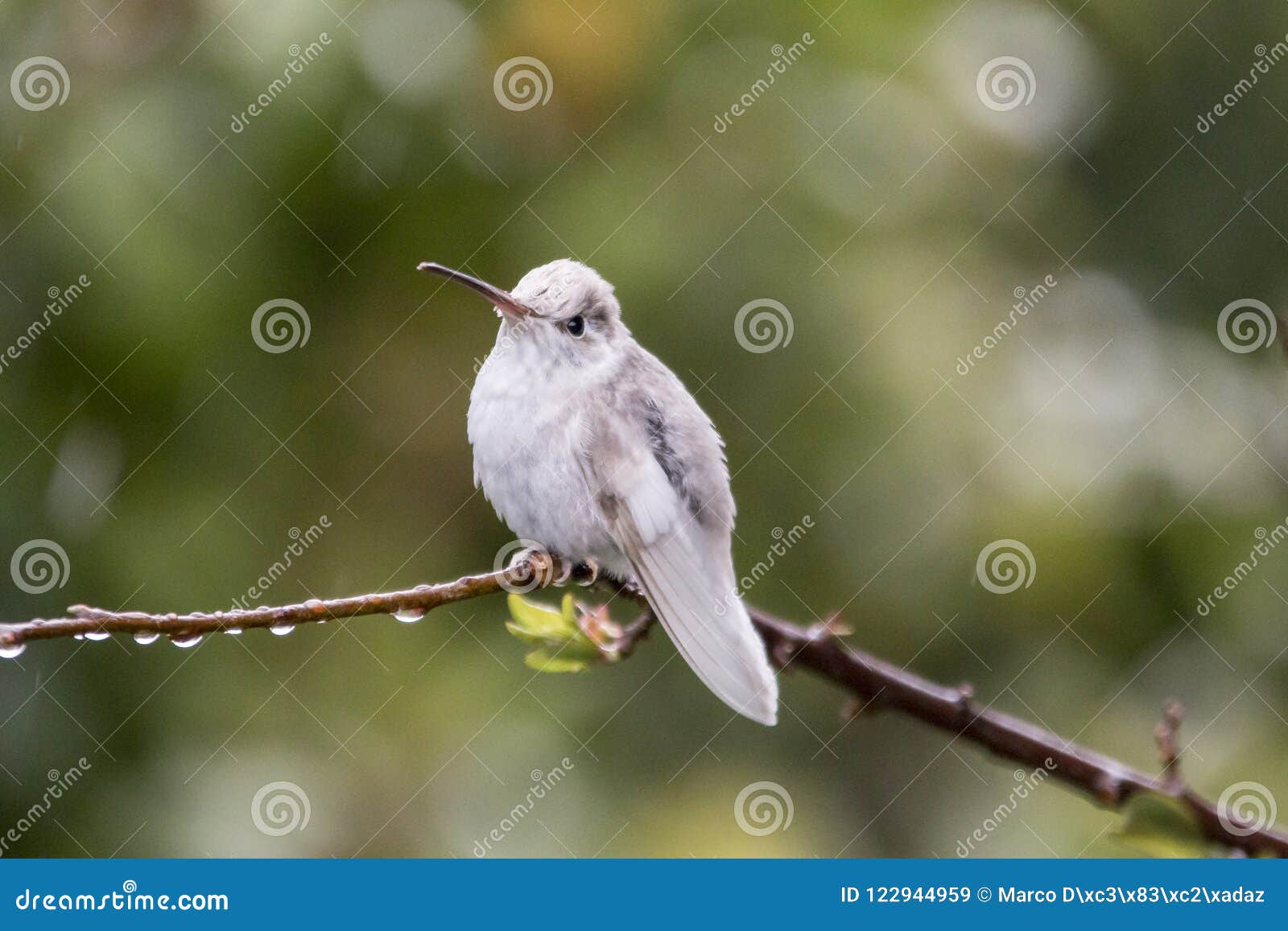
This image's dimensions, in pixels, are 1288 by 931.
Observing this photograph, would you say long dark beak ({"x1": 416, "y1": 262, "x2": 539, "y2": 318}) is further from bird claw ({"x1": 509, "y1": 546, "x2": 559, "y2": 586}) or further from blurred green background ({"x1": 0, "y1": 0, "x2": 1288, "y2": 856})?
blurred green background ({"x1": 0, "y1": 0, "x2": 1288, "y2": 856})

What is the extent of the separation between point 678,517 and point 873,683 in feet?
3.04

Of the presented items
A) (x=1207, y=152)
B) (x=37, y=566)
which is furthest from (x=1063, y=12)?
(x=37, y=566)

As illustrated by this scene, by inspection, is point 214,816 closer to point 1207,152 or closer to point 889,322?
point 889,322

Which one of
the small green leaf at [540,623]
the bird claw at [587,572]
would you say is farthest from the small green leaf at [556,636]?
the bird claw at [587,572]

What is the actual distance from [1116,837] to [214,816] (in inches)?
115

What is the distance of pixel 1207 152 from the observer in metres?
4.51

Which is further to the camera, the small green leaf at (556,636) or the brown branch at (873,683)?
the small green leaf at (556,636)

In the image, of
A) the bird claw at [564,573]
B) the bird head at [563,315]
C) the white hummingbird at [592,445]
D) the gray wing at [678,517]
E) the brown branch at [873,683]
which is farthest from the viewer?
the bird head at [563,315]

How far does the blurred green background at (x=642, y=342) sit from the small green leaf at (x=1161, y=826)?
214 cm

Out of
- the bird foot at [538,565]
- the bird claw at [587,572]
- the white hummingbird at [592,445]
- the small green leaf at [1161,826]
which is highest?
the small green leaf at [1161,826]

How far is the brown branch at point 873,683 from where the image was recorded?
5.50 ft

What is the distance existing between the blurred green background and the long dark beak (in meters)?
1.31

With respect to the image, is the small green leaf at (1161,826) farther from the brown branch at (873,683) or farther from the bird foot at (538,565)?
the bird foot at (538,565)

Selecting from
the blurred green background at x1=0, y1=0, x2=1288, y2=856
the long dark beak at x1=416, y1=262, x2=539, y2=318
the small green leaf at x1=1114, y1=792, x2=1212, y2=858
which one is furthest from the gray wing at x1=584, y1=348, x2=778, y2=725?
the blurred green background at x1=0, y1=0, x2=1288, y2=856
